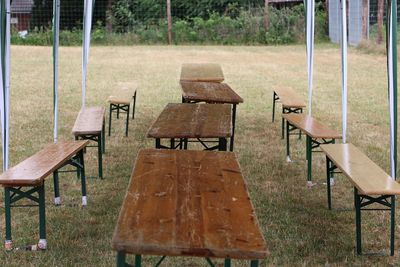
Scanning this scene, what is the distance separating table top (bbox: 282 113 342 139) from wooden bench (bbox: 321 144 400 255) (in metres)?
0.50

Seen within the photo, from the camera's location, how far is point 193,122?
4.59 m

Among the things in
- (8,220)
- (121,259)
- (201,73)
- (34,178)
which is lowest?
(8,220)

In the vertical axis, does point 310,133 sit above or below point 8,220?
above

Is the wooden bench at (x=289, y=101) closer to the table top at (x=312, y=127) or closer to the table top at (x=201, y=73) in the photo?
the table top at (x=312, y=127)

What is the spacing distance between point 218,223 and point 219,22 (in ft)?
67.6

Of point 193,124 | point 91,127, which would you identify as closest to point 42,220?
point 193,124

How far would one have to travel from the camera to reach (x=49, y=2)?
2480cm

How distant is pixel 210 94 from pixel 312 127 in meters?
1.11

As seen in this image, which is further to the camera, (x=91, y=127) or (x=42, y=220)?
(x=91, y=127)

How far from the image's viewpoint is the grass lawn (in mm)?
3900

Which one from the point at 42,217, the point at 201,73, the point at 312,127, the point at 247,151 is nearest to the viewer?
the point at 42,217

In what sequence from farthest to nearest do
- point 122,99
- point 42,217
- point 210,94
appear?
point 122,99 → point 210,94 → point 42,217

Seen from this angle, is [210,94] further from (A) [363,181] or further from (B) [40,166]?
(A) [363,181]

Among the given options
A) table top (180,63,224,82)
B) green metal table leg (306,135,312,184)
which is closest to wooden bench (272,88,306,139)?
table top (180,63,224,82)
